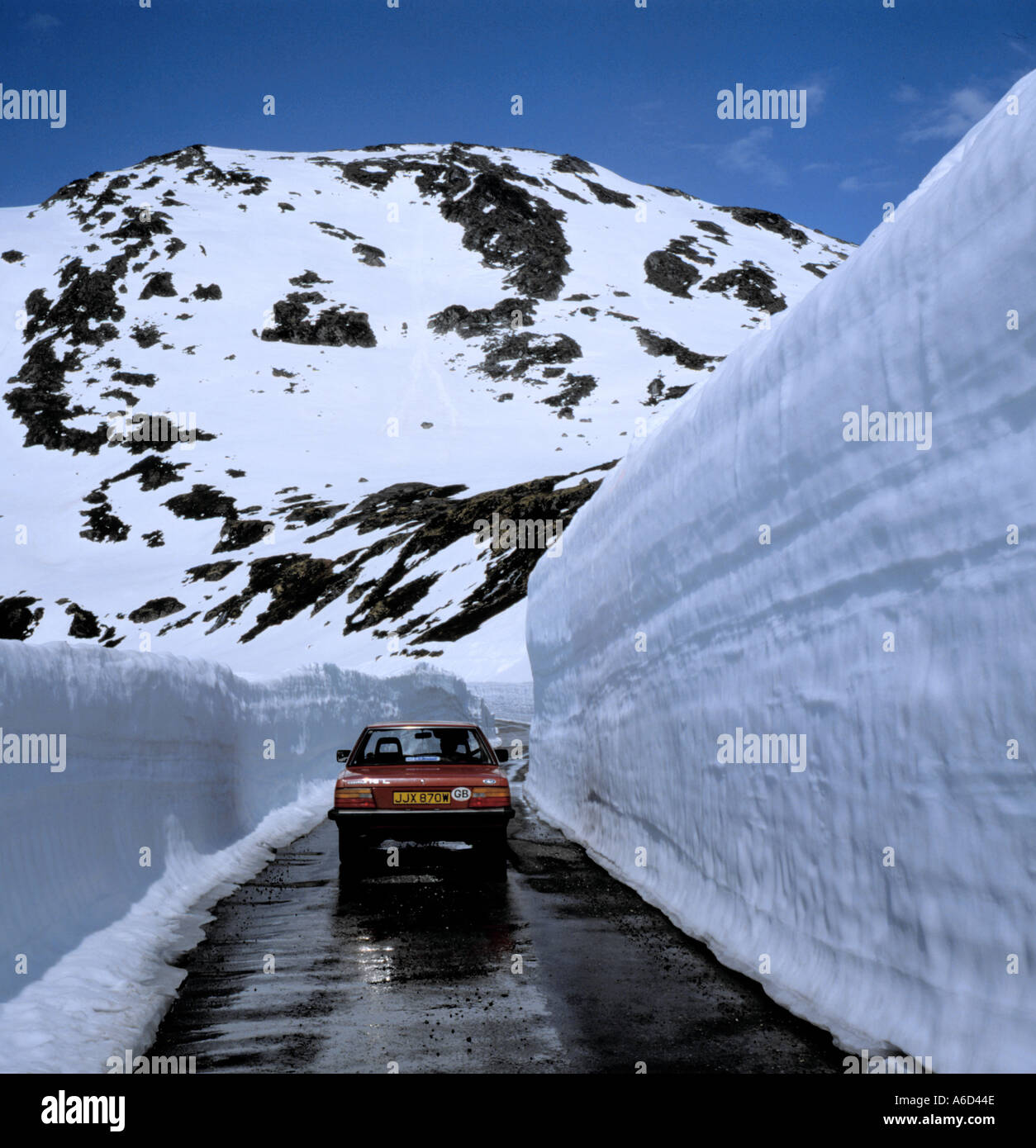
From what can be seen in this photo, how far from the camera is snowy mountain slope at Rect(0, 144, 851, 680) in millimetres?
72125

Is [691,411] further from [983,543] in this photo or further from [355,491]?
[355,491]

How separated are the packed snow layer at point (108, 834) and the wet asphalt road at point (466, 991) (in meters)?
0.32

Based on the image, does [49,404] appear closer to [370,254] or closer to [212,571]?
[212,571]

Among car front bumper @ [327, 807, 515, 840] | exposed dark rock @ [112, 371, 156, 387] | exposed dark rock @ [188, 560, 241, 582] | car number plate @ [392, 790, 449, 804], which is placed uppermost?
exposed dark rock @ [112, 371, 156, 387]

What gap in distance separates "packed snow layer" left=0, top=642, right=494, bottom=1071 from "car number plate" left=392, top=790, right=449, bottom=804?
163cm

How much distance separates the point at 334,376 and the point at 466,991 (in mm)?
125321

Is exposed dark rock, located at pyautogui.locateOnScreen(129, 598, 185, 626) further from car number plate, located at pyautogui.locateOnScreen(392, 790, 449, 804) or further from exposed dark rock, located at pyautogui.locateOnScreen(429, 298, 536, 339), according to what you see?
car number plate, located at pyautogui.locateOnScreen(392, 790, 449, 804)

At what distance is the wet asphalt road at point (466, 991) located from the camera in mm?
4797

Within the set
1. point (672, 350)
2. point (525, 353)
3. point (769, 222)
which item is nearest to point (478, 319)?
point (525, 353)

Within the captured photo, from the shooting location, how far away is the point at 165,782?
9516 mm

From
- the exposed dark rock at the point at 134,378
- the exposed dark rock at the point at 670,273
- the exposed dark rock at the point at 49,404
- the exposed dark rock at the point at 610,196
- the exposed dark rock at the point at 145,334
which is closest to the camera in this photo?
the exposed dark rock at the point at 49,404

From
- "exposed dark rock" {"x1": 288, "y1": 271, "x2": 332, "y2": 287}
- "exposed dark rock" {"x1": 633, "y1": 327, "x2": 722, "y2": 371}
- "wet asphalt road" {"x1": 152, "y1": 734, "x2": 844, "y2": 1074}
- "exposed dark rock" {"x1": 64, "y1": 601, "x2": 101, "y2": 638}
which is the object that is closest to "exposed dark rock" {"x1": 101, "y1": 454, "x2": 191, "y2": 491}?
"exposed dark rock" {"x1": 64, "y1": 601, "x2": 101, "y2": 638}

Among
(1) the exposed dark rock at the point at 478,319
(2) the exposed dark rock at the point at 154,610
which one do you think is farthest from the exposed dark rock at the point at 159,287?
(2) the exposed dark rock at the point at 154,610

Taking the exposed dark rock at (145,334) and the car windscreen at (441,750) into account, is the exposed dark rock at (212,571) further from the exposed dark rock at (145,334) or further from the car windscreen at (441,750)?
the car windscreen at (441,750)
